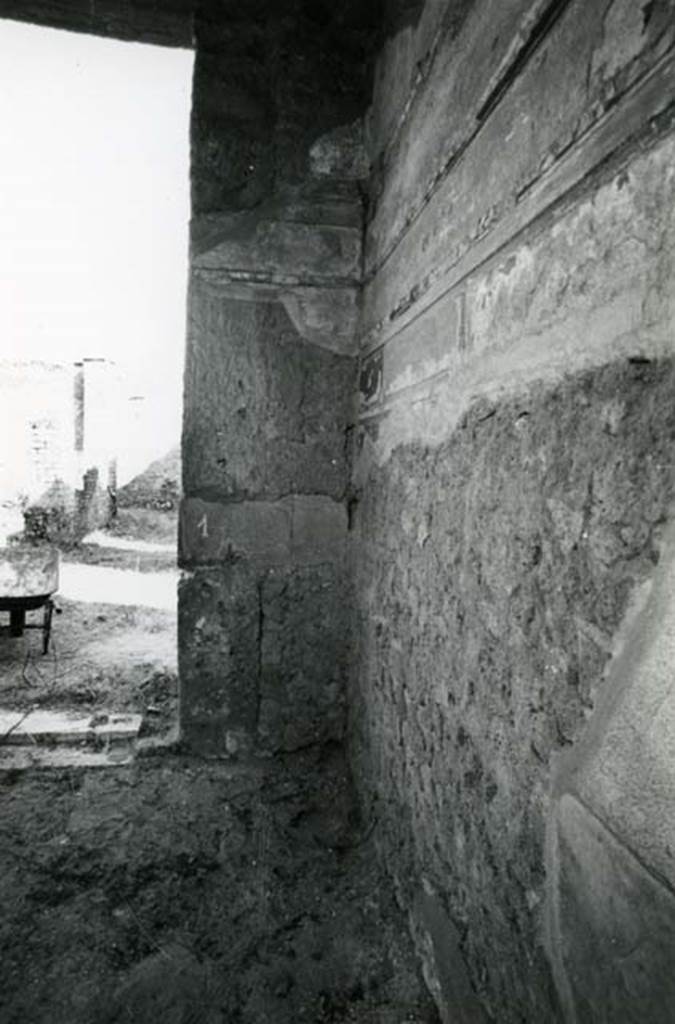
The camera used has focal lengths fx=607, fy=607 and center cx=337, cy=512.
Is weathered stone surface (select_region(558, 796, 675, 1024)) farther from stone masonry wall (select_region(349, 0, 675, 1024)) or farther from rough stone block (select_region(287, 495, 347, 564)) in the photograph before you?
rough stone block (select_region(287, 495, 347, 564))

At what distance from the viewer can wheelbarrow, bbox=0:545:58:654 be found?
3930mm

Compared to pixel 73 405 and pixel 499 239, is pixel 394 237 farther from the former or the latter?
pixel 73 405

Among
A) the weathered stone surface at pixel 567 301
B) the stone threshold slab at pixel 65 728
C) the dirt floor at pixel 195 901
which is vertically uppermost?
the weathered stone surface at pixel 567 301

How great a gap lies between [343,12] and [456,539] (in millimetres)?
2159

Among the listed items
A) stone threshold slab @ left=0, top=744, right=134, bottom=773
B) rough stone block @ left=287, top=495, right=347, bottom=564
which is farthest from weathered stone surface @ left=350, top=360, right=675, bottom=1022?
stone threshold slab @ left=0, top=744, right=134, bottom=773

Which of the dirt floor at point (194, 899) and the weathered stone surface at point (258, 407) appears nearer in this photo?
the dirt floor at point (194, 899)

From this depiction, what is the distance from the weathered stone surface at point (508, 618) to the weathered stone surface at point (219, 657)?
0.81 meters

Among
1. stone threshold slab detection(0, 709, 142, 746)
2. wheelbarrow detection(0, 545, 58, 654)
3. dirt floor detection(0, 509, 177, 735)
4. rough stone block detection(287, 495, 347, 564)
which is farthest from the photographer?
wheelbarrow detection(0, 545, 58, 654)

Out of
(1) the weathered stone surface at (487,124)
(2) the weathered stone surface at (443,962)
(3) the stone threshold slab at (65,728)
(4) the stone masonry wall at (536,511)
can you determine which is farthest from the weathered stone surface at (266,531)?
(2) the weathered stone surface at (443,962)

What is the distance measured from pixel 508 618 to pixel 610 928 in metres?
0.47

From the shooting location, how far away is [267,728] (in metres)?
2.44

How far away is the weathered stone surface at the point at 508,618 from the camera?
80 centimetres

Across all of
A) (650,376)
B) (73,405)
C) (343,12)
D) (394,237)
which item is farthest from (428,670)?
(73,405)

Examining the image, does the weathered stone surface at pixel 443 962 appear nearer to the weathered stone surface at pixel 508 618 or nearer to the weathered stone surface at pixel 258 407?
the weathered stone surface at pixel 508 618
